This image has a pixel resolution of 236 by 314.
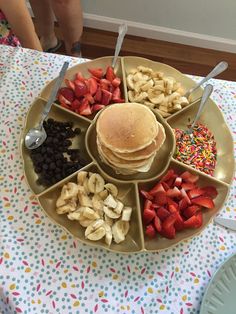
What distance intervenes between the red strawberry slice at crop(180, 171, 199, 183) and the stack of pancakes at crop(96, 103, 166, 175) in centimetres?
11

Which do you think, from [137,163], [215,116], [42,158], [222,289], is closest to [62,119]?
[42,158]

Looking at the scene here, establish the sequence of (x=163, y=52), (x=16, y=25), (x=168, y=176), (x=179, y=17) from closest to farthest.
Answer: (x=168, y=176) → (x=16, y=25) → (x=179, y=17) → (x=163, y=52)

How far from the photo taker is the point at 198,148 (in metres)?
1.06

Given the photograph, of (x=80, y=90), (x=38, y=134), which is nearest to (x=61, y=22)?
(x=80, y=90)

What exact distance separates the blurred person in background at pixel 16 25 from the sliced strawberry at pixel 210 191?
928 millimetres

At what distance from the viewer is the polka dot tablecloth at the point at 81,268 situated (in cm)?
83

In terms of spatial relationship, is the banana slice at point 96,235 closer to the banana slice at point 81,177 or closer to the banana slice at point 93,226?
the banana slice at point 93,226

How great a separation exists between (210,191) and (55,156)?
456mm

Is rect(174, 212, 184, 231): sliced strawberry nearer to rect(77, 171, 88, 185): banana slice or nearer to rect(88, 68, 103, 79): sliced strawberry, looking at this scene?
rect(77, 171, 88, 185): banana slice

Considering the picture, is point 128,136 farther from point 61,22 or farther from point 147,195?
point 61,22

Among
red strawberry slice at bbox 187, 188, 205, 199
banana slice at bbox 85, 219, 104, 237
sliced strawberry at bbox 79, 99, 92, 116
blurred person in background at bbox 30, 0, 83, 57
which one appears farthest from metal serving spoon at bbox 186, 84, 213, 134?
blurred person in background at bbox 30, 0, 83, 57

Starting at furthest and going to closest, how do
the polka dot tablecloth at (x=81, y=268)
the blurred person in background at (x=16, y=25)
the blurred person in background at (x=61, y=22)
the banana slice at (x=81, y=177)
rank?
the blurred person in background at (x=61, y=22), the blurred person in background at (x=16, y=25), the banana slice at (x=81, y=177), the polka dot tablecloth at (x=81, y=268)

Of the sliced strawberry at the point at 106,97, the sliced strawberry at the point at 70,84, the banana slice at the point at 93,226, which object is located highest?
the sliced strawberry at the point at 70,84

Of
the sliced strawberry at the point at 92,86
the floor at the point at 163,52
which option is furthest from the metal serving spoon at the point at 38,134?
the floor at the point at 163,52
